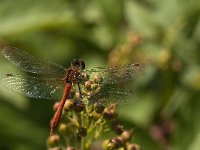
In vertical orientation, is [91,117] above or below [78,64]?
below

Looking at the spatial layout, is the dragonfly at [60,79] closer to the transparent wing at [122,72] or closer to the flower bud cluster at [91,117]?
the transparent wing at [122,72]

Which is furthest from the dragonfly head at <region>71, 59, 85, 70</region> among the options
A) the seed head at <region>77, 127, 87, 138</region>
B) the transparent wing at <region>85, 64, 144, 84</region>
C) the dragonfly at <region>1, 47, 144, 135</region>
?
the seed head at <region>77, 127, 87, 138</region>

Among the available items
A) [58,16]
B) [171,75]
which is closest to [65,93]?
[171,75]

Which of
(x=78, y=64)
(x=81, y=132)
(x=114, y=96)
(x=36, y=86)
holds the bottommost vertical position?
(x=81, y=132)

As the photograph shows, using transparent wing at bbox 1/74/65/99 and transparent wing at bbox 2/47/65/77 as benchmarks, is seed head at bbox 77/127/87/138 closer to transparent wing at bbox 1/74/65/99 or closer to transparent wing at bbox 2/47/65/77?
transparent wing at bbox 1/74/65/99

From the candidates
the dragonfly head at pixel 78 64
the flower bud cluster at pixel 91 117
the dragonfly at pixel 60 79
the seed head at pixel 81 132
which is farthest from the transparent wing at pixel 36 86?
the seed head at pixel 81 132

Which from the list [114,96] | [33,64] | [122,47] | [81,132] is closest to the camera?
[81,132]

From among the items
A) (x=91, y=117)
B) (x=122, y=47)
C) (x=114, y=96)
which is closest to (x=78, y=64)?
(x=114, y=96)

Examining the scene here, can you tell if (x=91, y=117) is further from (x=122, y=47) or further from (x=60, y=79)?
(x=122, y=47)
